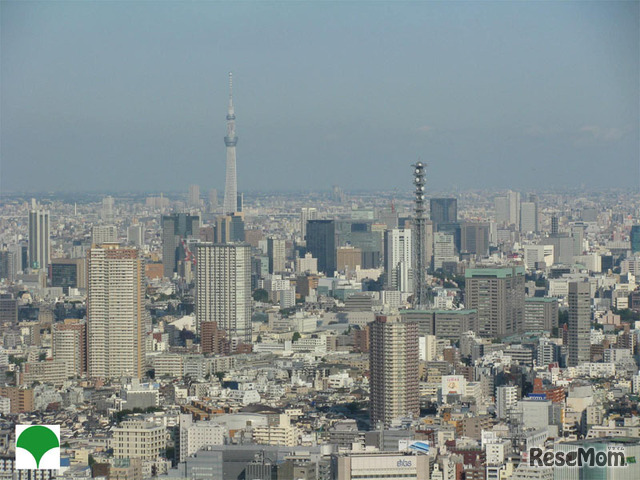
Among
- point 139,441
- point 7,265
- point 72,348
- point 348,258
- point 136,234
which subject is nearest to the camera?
point 139,441

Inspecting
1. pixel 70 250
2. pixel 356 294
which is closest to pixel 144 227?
pixel 70 250

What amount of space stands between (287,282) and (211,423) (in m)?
16.8

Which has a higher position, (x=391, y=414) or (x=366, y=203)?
(x=366, y=203)

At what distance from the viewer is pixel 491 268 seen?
27.1 meters

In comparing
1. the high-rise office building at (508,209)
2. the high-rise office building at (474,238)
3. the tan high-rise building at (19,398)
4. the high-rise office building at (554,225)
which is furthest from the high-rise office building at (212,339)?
the high-rise office building at (554,225)

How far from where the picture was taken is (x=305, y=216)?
121 ft

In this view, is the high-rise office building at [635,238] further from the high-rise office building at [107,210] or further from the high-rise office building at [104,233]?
the high-rise office building at [107,210]

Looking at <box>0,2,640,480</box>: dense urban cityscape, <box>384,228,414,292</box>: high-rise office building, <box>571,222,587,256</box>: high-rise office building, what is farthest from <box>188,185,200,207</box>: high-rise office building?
<box>571,222,587,256</box>: high-rise office building

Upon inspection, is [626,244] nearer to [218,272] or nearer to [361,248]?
[361,248]

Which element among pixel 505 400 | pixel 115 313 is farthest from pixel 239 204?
pixel 505 400

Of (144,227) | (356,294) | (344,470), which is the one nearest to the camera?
(344,470)

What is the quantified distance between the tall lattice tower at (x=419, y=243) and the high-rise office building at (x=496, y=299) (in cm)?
68

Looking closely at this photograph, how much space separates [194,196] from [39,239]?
352 centimetres

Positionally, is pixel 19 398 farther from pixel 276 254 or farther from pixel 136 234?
pixel 276 254
